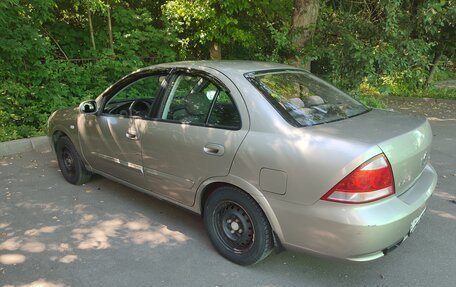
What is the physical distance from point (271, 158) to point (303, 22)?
19.0 feet

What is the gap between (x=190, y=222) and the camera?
387 cm

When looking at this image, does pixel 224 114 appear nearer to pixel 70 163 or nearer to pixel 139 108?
pixel 139 108

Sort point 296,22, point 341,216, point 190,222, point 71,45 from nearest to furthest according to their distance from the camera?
point 341,216 < point 190,222 < point 296,22 < point 71,45

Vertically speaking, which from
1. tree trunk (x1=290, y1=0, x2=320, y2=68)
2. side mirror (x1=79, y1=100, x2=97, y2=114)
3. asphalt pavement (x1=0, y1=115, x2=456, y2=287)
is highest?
tree trunk (x1=290, y1=0, x2=320, y2=68)

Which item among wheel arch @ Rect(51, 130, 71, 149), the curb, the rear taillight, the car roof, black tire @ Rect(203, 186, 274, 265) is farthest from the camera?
the curb

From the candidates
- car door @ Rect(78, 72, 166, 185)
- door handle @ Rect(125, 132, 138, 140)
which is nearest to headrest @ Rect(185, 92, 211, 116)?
car door @ Rect(78, 72, 166, 185)

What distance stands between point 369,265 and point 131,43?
22.4 ft

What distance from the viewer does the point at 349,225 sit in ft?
7.89

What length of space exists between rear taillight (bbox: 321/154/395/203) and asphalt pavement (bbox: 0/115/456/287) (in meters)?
0.48

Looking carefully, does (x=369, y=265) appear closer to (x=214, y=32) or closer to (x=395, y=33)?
(x=395, y=33)

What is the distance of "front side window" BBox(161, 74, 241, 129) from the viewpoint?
3.08 metres

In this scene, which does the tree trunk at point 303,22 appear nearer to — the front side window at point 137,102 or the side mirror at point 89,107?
the front side window at point 137,102

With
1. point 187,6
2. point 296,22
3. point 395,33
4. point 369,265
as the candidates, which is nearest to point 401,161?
point 369,265

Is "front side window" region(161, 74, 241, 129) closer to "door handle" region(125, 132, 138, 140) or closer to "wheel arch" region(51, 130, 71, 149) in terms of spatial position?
"door handle" region(125, 132, 138, 140)
